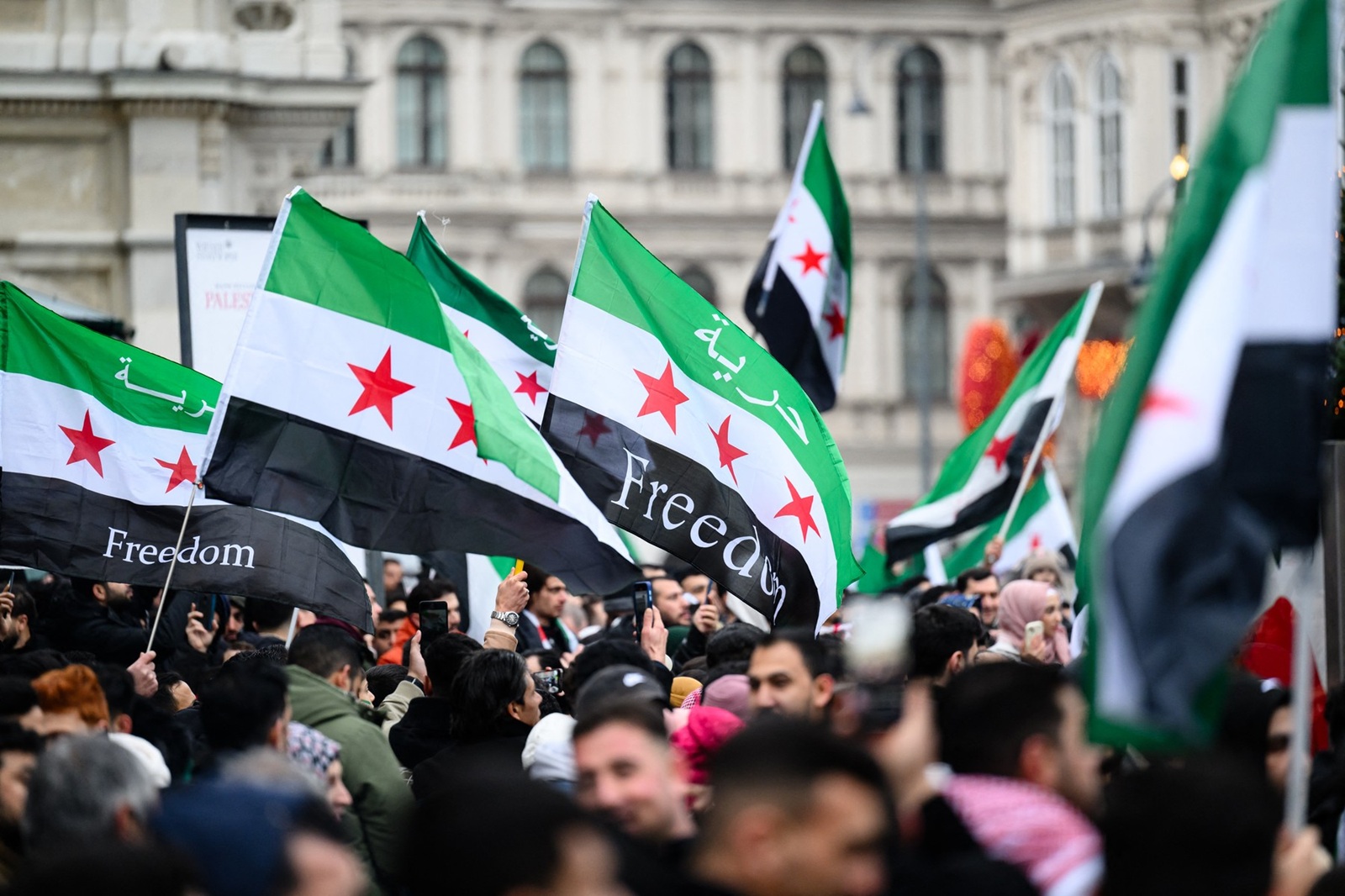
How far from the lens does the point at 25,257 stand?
1659 cm

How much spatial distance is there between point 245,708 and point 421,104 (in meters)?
39.9

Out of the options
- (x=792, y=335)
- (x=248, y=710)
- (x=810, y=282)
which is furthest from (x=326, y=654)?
(x=810, y=282)

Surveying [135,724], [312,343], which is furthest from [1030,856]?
[312,343]

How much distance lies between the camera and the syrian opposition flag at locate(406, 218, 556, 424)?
11.0m

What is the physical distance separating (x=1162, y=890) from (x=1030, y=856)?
52cm

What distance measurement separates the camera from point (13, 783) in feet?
19.0

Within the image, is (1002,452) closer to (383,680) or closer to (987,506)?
(987,506)

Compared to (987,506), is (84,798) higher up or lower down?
higher up

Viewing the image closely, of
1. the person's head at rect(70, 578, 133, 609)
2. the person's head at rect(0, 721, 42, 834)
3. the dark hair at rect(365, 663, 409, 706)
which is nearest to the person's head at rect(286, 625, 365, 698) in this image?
the person's head at rect(0, 721, 42, 834)

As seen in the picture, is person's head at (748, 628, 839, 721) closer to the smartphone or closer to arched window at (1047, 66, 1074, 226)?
the smartphone

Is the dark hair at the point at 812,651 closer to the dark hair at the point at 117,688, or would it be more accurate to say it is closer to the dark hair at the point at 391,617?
the dark hair at the point at 117,688

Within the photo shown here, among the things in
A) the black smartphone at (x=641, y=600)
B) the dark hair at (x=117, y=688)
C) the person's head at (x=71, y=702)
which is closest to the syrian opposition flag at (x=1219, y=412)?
the person's head at (x=71, y=702)

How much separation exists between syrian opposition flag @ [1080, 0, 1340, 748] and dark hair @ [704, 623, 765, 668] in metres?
3.10

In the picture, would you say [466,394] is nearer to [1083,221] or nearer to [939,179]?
[1083,221]
